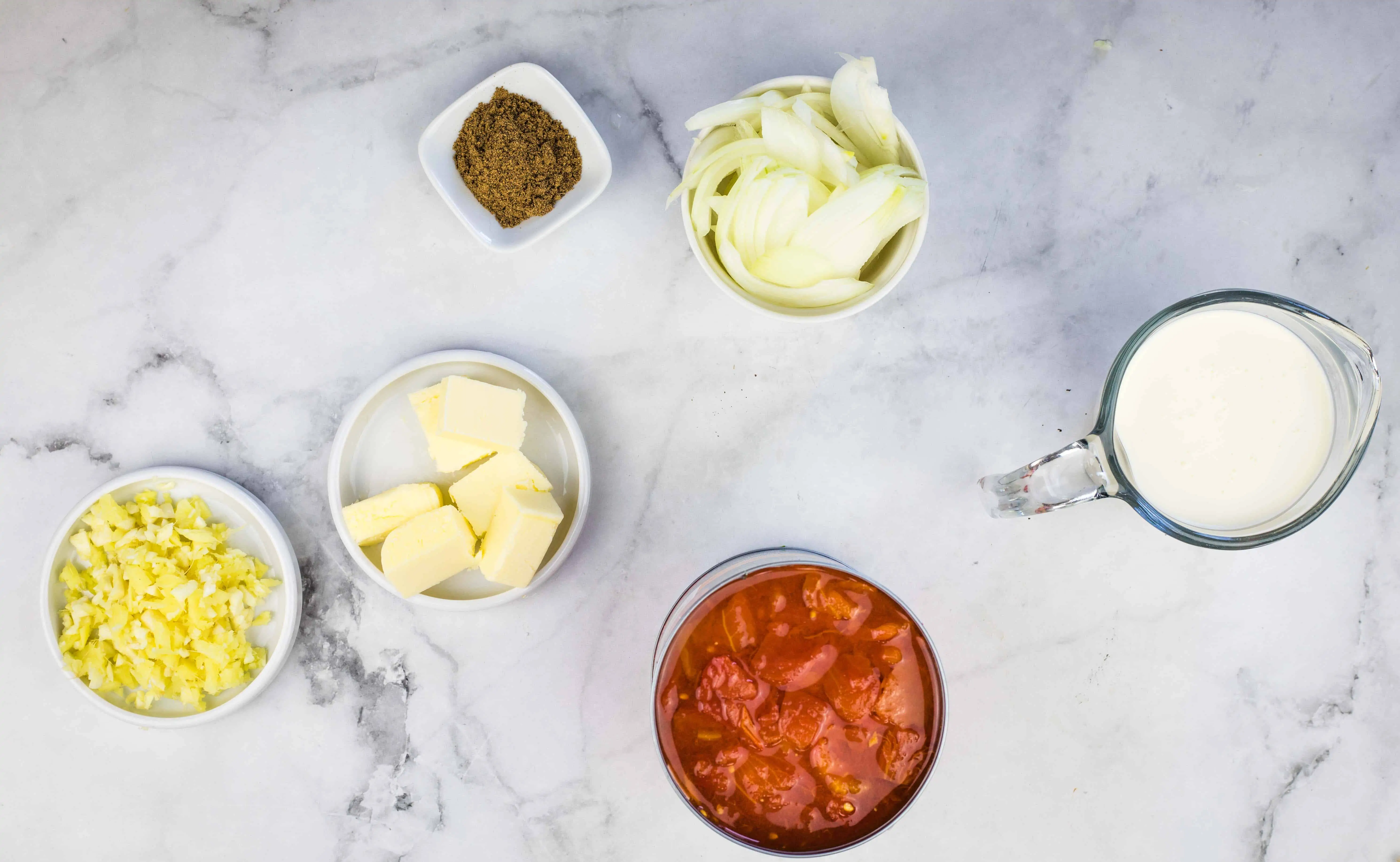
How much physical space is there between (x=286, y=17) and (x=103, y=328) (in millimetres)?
597

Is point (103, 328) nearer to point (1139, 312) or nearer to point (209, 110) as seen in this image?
point (209, 110)

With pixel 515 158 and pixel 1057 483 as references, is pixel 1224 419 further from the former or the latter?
pixel 515 158

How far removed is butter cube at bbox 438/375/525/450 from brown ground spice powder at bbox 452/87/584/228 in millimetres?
271

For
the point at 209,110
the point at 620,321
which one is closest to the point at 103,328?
the point at 209,110

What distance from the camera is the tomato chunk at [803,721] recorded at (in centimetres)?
102

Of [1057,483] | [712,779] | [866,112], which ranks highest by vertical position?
[866,112]

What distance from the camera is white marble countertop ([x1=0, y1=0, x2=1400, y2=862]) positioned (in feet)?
4.37

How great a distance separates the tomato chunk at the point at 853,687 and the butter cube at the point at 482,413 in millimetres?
567

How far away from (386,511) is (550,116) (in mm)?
661

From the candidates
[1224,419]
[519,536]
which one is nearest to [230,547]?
[519,536]

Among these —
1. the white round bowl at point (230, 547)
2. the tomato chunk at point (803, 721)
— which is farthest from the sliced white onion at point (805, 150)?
the white round bowl at point (230, 547)

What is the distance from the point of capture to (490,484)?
1.25m

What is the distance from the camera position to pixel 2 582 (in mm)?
1353

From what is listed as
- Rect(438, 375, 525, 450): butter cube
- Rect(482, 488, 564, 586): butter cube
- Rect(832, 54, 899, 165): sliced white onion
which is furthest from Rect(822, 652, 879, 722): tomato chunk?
Rect(832, 54, 899, 165): sliced white onion
